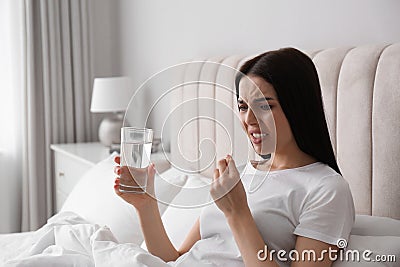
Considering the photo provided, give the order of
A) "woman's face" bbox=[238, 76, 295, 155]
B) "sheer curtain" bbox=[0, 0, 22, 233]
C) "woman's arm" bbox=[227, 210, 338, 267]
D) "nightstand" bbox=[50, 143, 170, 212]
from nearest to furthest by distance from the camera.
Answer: "woman's face" bbox=[238, 76, 295, 155] < "woman's arm" bbox=[227, 210, 338, 267] < "nightstand" bbox=[50, 143, 170, 212] < "sheer curtain" bbox=[0, 0, 22, 233]

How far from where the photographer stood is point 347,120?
5.50ft

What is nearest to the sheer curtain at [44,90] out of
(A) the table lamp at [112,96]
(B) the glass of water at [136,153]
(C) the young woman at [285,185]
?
(A) the table lamp at [112,96]

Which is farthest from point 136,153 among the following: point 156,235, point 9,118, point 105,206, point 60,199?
point 9,118

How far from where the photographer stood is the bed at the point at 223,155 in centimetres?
113

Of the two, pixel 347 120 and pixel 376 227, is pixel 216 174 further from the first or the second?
pixel 347 120

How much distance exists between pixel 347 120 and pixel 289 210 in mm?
466

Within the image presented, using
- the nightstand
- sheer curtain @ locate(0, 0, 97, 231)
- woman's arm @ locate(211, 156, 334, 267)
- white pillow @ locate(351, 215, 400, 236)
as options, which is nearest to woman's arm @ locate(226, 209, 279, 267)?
woman's arm @ locate(211, 156, 334, 267)

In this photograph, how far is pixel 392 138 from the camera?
1532mm

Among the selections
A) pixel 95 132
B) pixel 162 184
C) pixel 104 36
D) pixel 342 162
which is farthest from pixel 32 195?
pixel 162 184

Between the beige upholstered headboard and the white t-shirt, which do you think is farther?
the white t-shirt

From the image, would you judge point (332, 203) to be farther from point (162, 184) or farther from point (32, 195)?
point (32, 195)

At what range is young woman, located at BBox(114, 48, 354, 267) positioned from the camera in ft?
3.94

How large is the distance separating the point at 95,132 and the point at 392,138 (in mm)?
2607

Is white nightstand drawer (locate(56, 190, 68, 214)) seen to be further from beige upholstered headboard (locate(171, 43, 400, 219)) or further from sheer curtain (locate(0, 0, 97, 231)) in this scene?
beige upholstered headboard (locate(171, 43, 400, 219))
